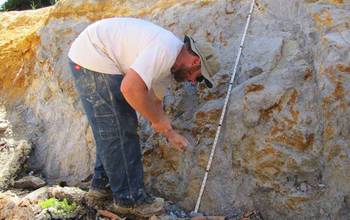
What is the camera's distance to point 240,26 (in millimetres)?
4566

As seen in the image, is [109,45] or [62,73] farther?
[62,73]

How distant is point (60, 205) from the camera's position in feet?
13.8

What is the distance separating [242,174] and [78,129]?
1882 mm

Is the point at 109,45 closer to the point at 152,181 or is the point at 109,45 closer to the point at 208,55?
the point at 208,55

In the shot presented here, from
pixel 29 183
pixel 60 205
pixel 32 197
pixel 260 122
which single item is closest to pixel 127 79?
pixel 260 122

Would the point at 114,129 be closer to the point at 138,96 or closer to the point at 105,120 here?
the point at 105,120

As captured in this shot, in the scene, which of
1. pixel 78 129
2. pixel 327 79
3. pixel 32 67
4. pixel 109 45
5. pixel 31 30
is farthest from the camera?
pixel 31 30

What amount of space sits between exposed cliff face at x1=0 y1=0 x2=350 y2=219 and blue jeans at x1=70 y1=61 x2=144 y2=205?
552 mm

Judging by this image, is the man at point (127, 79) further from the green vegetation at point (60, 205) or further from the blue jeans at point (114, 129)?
the green vegetation at point (60, 205)

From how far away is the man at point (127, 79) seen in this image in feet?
11.0

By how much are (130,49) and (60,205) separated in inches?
62.9

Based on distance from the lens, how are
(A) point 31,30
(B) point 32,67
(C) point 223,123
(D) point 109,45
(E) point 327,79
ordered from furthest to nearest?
(A) point 31,30 < (B) point 32,67 < (C) point 223,123 < (E) point 327,79 < (D) point 109,45

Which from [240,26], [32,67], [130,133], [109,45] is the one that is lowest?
[32,67]

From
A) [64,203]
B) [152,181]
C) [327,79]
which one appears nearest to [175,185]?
[152,181]
